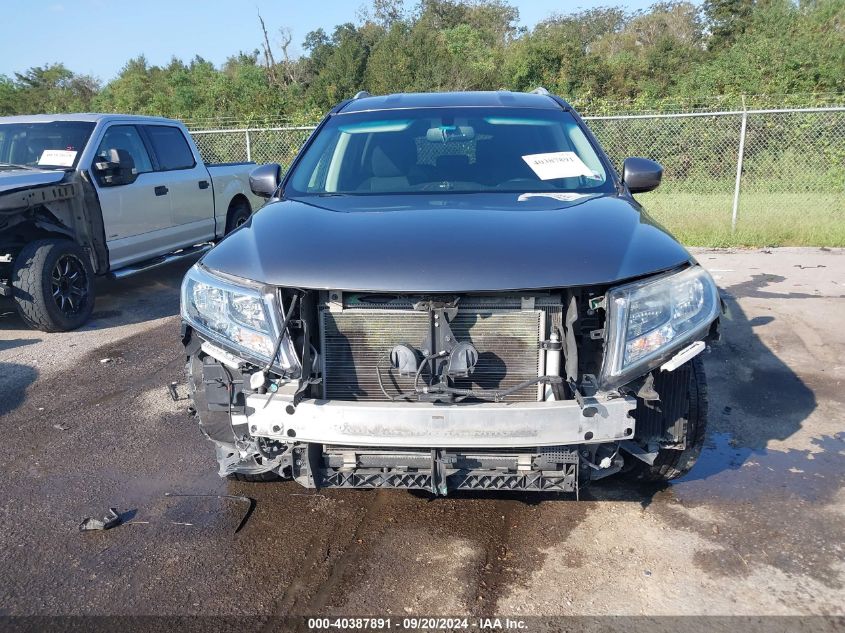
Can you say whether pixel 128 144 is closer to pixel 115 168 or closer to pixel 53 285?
pixel 115 168

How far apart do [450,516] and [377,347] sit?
99cm

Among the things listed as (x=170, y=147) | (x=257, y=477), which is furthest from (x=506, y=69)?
(x=257, y=477)

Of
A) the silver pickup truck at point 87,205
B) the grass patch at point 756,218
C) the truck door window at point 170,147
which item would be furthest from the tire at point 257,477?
the grass patch at point 756,218

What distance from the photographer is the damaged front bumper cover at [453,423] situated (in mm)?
2418

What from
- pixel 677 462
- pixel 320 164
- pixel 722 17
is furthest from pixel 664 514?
pixel 722 17

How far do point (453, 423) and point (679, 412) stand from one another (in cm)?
102

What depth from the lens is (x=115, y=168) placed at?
261 inches

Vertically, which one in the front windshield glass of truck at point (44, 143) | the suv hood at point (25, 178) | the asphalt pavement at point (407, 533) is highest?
the front windshield glass of truck at point (44, 143)

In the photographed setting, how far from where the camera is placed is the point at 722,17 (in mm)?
37469

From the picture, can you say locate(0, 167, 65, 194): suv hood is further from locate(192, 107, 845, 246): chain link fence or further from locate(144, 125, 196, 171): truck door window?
locate(192, 107, 845, 246): chain link fence

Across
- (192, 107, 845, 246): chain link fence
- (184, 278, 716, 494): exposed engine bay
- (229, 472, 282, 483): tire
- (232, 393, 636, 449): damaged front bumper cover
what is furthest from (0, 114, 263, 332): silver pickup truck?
(192, 107, 845, 246): chain link fence

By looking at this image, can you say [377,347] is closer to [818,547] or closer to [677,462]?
[677,462]

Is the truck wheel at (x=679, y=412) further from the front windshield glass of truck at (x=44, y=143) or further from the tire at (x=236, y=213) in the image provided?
the tire at (x=236, y=213)

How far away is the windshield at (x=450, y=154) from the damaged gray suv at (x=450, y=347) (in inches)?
27.3
